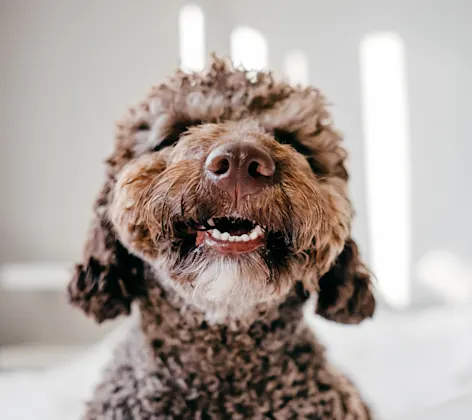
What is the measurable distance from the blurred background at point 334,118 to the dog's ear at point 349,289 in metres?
0.26

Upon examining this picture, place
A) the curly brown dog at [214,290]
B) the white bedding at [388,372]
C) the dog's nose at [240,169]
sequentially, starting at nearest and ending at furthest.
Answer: the dog's nose at [240,169] → the curly brown dog at [214,290] → the white bedding at [388,372]

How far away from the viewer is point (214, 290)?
27.4 inches

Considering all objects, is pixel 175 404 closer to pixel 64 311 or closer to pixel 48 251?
pixel 64 311

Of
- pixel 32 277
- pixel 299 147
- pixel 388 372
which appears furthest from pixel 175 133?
pixel 388 372

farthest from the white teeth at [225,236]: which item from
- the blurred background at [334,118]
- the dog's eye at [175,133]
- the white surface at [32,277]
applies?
the white surface at [32,277]

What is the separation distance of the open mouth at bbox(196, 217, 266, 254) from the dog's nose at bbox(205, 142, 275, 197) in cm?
8

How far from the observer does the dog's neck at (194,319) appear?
0.83 m

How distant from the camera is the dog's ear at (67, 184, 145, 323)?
0.83 meters

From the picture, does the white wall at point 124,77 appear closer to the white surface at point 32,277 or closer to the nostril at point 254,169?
the white surface at point 32,277

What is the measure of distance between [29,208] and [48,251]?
0.34 feet

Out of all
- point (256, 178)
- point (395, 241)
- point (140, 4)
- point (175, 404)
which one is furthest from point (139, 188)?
point (395, 241)

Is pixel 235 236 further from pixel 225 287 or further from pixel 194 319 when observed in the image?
pixel 194 319

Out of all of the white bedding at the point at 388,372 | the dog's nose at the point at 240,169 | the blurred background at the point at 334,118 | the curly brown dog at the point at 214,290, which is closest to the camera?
the dog's nose at the point at 240,169

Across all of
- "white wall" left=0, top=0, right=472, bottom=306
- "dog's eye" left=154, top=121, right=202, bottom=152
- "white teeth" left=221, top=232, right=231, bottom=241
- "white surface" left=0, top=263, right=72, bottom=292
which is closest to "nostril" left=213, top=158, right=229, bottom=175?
"white teeth" left=221, top=232, right=231, bottom=241
